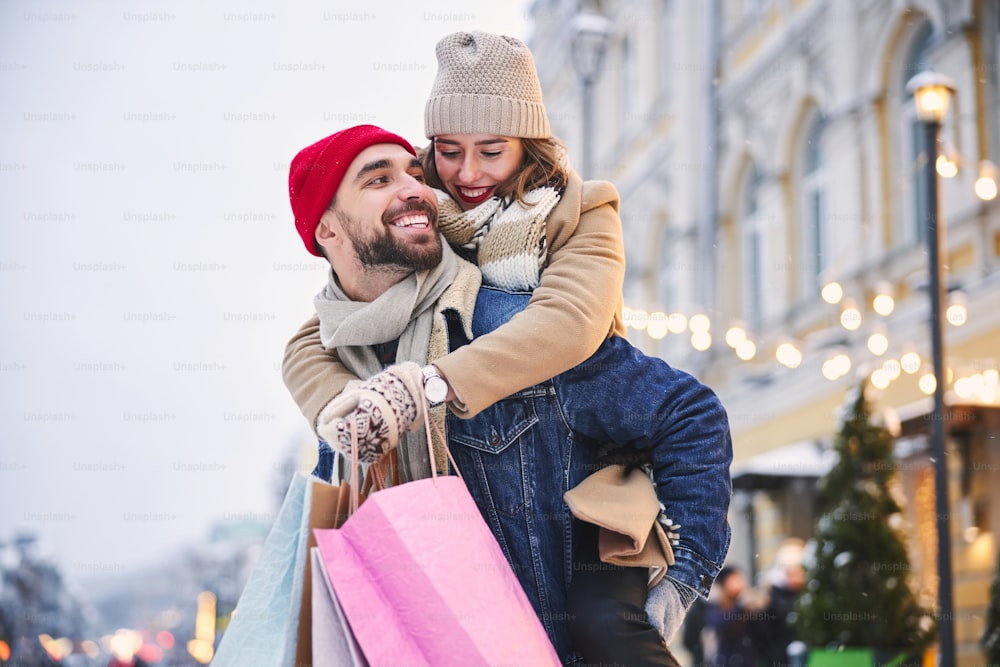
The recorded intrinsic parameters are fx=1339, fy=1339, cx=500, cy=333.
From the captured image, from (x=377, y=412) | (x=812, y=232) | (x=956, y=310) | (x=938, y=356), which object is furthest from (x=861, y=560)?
(x=377, y=412)

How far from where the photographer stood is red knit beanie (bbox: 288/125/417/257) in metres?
2.77

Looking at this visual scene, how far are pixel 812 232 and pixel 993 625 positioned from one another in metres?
7.57

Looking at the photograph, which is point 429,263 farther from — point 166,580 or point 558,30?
point 166,580

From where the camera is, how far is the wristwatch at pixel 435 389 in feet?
8.07

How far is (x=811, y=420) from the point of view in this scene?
16.2 m

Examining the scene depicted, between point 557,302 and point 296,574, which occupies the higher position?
point 557,302

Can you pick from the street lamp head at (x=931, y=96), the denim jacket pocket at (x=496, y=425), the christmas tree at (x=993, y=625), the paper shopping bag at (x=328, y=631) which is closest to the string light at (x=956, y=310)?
the street lamp head at (x=931, y=96)

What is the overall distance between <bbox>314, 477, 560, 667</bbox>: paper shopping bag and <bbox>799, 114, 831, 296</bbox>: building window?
1375cm

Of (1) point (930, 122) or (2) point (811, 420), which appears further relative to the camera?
(2) point (811, 420)

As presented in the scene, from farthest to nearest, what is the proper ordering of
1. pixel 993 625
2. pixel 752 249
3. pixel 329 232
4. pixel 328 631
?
pixel 752 249, pixel 993 625, pixel 329 232, pixel 328 631

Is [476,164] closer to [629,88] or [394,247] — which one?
[394,247]

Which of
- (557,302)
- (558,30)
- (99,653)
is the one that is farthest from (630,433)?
(558,30)

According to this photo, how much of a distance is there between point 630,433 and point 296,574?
757mm

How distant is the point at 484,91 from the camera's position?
2871 mm
